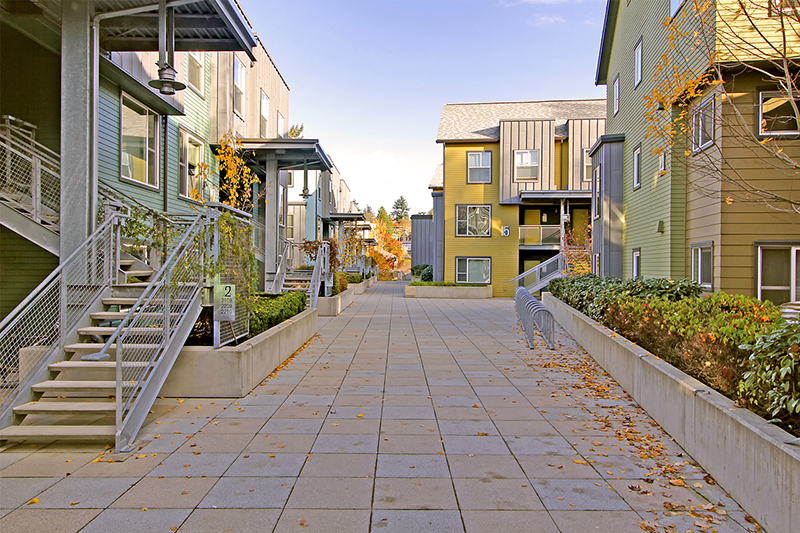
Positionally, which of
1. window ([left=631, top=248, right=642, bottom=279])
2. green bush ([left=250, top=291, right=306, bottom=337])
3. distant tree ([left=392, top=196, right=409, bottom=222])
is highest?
distant tree ([left=392, top=196, right=409, bottom=222])

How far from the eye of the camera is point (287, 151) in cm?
1591

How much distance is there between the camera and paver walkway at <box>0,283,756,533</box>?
11.9 feet

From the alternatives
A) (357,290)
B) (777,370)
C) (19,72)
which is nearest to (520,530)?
(777,370)

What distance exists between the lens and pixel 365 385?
24.5ft

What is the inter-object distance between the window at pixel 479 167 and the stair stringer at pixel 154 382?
2230 centimetres

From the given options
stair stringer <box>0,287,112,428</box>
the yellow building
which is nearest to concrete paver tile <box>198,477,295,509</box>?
stair stringer <box>0,287,112,428</box>

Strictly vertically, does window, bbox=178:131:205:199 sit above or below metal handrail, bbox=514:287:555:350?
above

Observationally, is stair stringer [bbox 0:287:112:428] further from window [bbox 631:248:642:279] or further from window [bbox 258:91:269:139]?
window [bbox 258:91:269:139]

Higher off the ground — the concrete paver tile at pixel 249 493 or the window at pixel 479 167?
the window at pixel 479 167

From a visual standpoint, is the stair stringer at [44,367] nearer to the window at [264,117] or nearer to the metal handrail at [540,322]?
the metal handrail at [540,322]

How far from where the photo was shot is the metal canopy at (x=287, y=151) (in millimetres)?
15352

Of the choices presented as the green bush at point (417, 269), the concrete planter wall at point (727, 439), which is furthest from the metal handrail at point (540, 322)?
the green bush at point (417, 269)

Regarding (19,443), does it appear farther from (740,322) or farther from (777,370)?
(740,322)

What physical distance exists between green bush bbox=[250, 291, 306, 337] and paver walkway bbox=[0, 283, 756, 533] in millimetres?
1250
